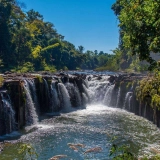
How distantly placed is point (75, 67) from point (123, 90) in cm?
5346

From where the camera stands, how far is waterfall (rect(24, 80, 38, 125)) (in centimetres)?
1875

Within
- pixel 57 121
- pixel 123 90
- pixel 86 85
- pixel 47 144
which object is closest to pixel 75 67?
pixel 86 85

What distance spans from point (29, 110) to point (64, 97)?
20.7 ft

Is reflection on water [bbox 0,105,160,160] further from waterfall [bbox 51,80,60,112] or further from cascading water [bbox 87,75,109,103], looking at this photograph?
cascading water [bbox 87,75,109,103]

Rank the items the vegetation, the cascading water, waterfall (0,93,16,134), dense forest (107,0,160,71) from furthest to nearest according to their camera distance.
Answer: the cascading water < waterfall (0,93,16,134) < the vegetation < dense forest (107,0,160,71)

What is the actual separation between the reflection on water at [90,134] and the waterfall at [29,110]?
0.73 meters

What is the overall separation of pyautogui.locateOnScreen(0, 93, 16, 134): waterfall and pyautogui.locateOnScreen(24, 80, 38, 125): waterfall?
1899 mm

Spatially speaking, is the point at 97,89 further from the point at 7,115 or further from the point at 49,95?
the point at 7,115

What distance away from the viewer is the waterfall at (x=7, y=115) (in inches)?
621

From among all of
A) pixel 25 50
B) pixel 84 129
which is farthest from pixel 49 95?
pixel 25 50

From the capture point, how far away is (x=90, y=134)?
1605 centimetres

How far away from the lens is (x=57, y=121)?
1942cm

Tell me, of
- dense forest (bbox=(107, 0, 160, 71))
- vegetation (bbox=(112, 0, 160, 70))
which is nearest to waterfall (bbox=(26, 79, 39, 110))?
dense forest (bbox=(107, 0, 160, 71))

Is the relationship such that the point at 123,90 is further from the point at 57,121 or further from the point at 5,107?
the point at 5,107
